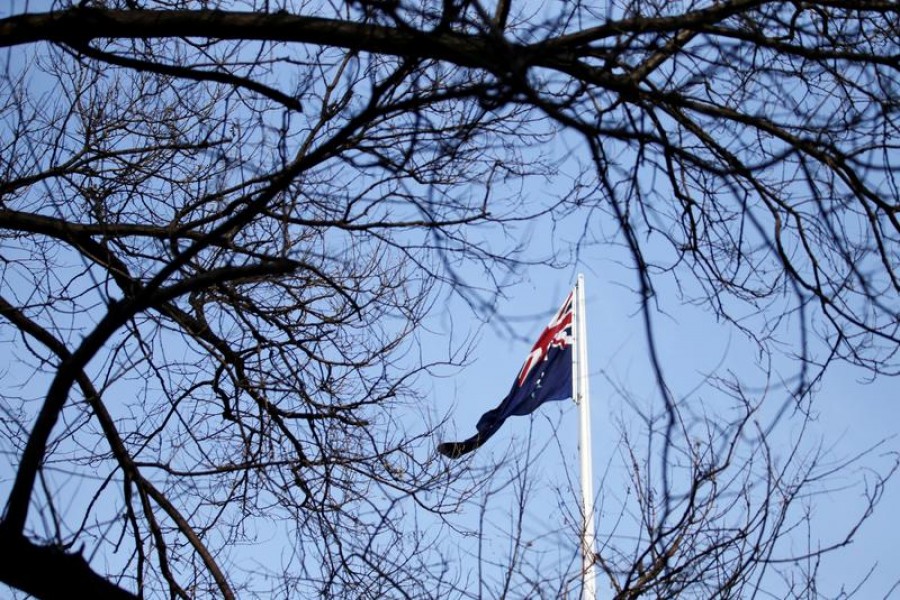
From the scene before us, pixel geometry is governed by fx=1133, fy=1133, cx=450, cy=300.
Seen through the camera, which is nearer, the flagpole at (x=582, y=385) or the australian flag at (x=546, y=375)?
the flagpole at (x=582, y=385)

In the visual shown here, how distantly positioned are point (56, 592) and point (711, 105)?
283 centimetres

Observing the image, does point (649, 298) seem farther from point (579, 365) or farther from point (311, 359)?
point (579, 365)

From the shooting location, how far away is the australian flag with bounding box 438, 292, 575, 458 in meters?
9.67

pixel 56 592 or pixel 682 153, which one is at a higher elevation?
pixel 682 153

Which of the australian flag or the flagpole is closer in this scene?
the flagpole

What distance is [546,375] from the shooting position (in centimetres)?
1002

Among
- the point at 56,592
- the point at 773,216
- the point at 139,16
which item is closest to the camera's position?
the point at 56,592

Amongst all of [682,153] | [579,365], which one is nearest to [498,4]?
[682,153]

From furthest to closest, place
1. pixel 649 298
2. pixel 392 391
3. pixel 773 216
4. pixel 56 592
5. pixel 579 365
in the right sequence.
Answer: pixel 579 365 < pixel 392 391 < pixel 773 216 < pixel 649 298 < pixel 56 592

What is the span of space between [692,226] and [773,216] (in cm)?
32

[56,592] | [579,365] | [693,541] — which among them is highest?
[579,365]

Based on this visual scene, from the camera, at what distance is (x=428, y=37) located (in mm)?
3289

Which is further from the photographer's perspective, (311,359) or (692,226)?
(311,359)

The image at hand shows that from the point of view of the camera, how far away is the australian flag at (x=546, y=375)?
31.7 ft
